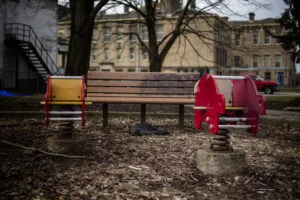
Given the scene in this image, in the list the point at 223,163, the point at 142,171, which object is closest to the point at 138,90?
the point at 142,171

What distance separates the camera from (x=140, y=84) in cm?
680

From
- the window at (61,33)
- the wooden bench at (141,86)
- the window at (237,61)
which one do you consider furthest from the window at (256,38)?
the wooden bench at (141,86)

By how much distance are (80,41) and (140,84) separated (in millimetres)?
4418

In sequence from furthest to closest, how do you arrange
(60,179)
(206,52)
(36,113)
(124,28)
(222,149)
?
(124,28), (206,52), (36,113), (222,149), (60,179)

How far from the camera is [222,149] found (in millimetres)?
3852

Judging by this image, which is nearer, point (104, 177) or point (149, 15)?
point (104, 177)

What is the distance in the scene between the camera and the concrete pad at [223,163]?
369cm

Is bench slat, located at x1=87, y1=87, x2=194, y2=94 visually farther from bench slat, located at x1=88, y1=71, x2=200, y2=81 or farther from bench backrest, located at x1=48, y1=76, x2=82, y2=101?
bench backrest, located at x1=48, y1=76, x2=82, y2=101

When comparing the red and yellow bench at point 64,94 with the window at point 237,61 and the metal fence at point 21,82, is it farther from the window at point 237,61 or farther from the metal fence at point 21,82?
the window at point 237,61

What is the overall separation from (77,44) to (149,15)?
8.86 metres

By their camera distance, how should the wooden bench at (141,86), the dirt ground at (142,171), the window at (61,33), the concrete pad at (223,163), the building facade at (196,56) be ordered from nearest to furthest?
the dirt ground at (142,171)
the concrete pad at (223,163)
the wooden bench at (141,86)
the building facade at (196,56)
the window at (61,33)

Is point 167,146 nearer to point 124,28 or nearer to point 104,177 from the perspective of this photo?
point 104,177

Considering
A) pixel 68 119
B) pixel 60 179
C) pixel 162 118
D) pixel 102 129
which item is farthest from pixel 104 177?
pixel 162 118

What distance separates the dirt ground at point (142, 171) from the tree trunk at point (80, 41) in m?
4.85
